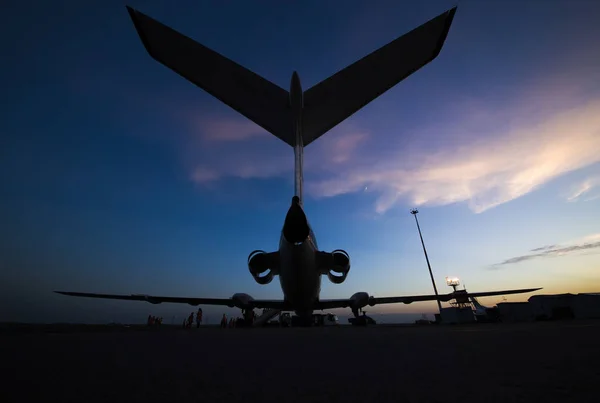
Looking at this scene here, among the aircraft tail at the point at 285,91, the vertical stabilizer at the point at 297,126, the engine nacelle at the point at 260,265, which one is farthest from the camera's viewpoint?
the engine nacelle at the point at 260,265

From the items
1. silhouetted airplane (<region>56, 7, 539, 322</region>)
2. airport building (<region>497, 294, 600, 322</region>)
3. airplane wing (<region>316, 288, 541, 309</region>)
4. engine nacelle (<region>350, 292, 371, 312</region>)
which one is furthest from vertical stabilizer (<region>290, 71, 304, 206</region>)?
airport building (<region>497, 294, 600, 322</region>)

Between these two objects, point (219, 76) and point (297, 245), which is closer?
point (219, 76)

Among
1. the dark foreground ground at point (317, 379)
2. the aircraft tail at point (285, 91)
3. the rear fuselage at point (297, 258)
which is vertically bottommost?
the dark foreground ground at point (317, 379)

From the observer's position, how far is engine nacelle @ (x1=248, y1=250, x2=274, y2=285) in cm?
1294

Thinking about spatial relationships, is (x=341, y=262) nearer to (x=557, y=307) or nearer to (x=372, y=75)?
(x=372, y=75)

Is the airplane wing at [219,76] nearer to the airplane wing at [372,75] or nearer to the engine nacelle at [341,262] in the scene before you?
the airplane wing at [372,75]

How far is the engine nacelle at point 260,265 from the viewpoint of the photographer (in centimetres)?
1294

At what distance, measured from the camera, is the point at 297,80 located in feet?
28.2

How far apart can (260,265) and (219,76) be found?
8.70 meters

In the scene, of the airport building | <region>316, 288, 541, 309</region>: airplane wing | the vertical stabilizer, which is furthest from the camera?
the airport building

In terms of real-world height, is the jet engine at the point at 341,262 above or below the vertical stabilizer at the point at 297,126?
below

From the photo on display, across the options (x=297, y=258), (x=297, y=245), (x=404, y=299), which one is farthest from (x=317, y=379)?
(x=404, y=299)

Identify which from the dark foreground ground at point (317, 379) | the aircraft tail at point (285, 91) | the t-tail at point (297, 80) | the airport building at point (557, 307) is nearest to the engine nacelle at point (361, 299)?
the t-tail at point (297, 80)

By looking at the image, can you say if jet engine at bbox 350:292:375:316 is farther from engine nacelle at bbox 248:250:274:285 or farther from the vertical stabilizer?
the vertical stabilizer
